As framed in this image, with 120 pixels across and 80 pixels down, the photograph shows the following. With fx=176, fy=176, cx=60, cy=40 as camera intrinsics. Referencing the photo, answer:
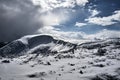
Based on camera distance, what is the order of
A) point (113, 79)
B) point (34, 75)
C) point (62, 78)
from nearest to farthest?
point (113, 79)
point (62, 78)
point (34, 75)

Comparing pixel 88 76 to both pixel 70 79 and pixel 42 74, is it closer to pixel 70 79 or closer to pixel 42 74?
pixel 70 79

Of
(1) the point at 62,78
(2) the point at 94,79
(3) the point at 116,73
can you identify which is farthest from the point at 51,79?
(3) the point at 116,73

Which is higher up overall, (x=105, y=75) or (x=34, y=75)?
(x=34, y=75)

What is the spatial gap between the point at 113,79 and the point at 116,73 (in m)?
2.74

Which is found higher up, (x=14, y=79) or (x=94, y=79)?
(x=14, y=79)

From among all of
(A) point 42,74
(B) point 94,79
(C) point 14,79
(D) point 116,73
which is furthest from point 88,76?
(C) point 14,79

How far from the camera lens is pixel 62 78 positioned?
A: 40.0 metres

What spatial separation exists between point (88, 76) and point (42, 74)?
42.2 ft

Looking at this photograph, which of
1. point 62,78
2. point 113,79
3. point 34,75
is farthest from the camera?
point 34,75

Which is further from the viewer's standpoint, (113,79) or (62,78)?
(62,78)

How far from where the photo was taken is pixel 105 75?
3944 cm

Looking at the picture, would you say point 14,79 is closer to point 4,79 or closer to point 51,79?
point 4,79

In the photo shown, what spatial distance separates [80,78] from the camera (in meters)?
38.8

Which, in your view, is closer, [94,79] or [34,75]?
[94,79]
